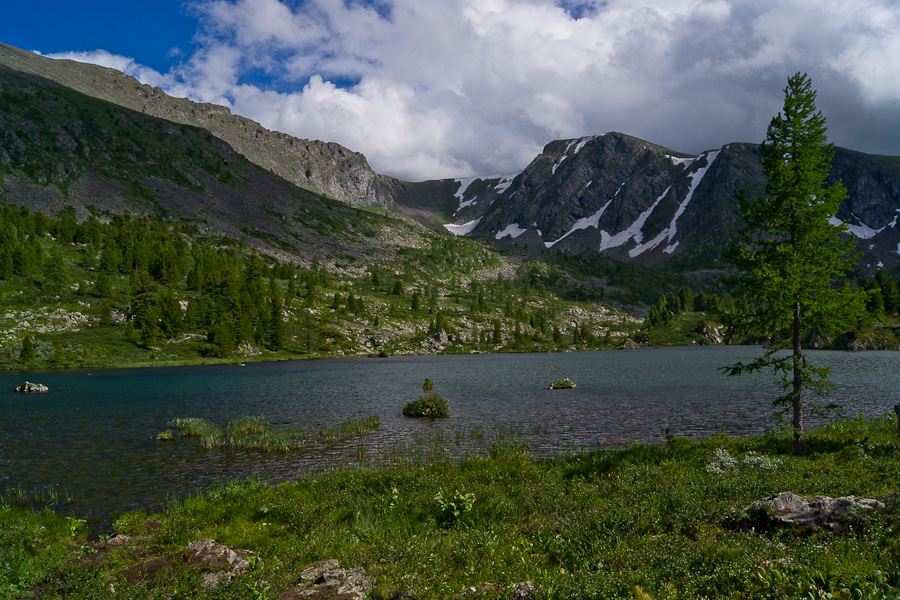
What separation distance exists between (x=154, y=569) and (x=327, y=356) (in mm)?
159707

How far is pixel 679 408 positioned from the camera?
5216 cm

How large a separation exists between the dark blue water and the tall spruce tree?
1521cm

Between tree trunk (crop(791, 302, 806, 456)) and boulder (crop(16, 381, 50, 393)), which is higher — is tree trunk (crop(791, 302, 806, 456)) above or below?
above

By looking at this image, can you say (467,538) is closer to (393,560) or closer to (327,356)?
(393,560)

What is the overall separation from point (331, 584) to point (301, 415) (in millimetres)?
43747

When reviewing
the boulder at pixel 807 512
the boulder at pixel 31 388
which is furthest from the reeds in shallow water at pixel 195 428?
the boulder at pixel 31 388

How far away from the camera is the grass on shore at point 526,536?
964 cm

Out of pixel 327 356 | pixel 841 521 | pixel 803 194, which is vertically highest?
pixel 803 194

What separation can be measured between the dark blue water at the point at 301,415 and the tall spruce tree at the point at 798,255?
599 inches

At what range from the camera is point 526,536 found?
583 inches

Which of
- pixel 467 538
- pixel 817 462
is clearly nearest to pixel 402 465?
pixel 467 538

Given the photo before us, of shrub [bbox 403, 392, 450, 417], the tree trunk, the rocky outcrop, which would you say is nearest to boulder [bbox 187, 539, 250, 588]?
the rocky outcrop

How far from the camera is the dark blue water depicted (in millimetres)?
30250

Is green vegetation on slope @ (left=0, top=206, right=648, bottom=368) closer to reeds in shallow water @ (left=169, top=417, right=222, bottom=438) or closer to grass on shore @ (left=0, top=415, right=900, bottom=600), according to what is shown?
reeds in shallow water @ (left=169, top=417, right=222, bottom=438)
